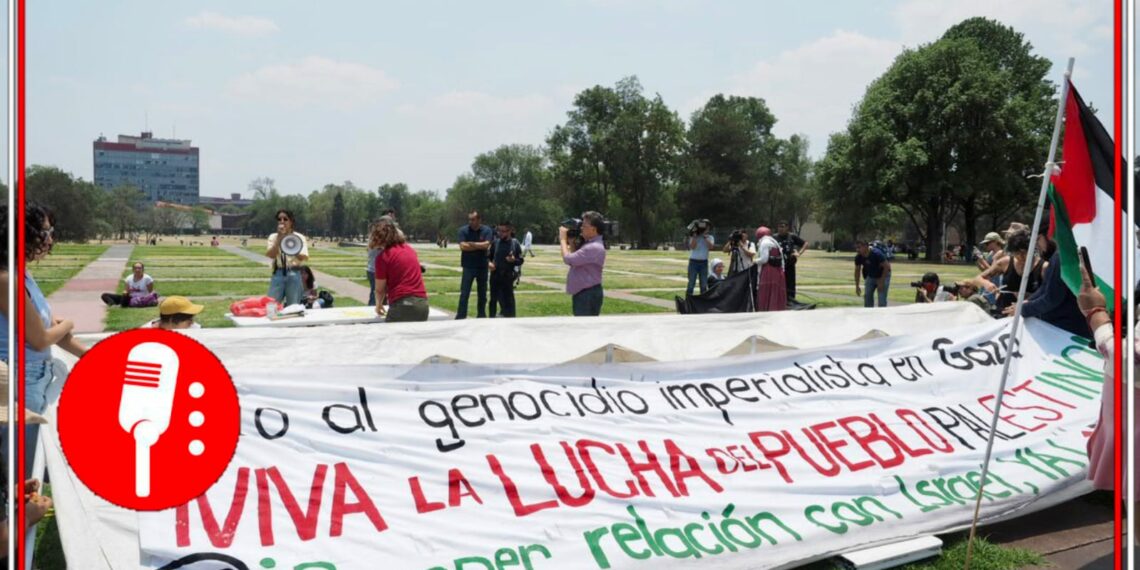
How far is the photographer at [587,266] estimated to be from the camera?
8500 millimetres

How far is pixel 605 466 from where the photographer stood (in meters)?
3.95

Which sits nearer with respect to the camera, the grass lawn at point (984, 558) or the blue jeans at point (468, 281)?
the grass lawn at point (984, 558)

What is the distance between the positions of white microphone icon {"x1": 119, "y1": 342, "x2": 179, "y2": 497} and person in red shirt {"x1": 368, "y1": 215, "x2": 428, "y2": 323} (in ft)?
14.9

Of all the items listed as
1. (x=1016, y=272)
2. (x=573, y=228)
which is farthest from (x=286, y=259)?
(x=1016, y=272)

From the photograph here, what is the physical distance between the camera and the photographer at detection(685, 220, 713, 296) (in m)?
14.5

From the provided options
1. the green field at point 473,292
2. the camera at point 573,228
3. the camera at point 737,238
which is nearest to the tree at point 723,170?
the green field at point 473,292

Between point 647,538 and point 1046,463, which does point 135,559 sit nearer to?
point 647,538

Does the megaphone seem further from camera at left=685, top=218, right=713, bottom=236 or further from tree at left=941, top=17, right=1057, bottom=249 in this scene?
tree at left=941, top=17, right=1057, bottom=249

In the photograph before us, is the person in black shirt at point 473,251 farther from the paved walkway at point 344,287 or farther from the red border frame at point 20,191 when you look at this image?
the red border frame at point 20,191

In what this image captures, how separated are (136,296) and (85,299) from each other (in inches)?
90.7

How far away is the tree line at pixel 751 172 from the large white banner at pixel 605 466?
13.6 feet

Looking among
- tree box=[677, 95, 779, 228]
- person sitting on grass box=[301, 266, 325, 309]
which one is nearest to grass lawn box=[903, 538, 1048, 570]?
person sitting on grass box=[301, 266, 325, 309]

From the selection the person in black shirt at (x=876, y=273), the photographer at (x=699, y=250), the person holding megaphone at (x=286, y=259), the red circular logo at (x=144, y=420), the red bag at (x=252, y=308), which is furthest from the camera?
the photographer at (x=699, y=250)

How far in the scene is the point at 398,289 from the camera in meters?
7.63
